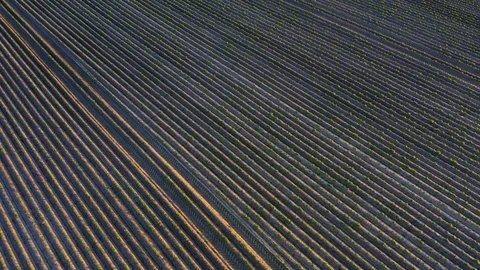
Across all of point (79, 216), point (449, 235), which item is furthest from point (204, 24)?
point (449, 235)

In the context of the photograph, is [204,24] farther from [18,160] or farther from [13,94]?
[18,160]

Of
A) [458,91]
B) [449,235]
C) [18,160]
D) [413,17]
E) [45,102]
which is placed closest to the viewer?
[449,235]

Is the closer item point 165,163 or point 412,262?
point 412,262

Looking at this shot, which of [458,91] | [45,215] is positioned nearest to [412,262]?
[458,91]

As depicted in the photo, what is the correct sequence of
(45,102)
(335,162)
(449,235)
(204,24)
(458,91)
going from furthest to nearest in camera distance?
(204,24)
(458,91)
(45,102)
(335,162)
(449,235)

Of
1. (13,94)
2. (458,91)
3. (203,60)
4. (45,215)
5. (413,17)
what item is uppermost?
(413,17)

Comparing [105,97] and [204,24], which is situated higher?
[204,24]

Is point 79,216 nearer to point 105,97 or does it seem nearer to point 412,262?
point 105,97
